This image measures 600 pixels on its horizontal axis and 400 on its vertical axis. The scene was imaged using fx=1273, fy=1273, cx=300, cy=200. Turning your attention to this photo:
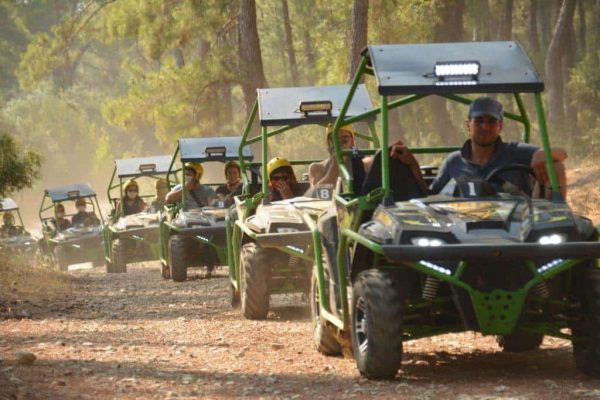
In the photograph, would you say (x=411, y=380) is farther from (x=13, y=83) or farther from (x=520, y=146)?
(x=13, y=83)

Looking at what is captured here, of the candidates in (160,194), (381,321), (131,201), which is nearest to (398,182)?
(381,321)

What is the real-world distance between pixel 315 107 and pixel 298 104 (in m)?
0.19

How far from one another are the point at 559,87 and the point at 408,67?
94.5ft

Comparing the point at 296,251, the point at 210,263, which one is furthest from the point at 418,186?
the point at 210,263

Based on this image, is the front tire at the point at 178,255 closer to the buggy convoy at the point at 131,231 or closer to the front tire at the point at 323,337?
the buggy convoy at the point at 131,231

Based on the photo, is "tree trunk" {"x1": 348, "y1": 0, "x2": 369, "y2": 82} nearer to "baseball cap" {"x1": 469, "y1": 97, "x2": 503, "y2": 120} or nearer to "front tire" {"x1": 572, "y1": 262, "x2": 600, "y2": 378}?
"baseball cap" {"x1": 469, "y1": 97, "x2": 503, "y2": 120}

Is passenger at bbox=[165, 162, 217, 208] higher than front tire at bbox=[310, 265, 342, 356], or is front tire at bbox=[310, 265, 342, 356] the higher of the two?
→ passenger at bbox=[165, 162, 217, 208]

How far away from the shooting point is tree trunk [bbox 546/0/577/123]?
109ft

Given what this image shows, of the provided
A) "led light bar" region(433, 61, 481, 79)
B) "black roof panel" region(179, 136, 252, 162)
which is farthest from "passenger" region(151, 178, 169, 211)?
"led light bar" region(433, 61, 481, 79)

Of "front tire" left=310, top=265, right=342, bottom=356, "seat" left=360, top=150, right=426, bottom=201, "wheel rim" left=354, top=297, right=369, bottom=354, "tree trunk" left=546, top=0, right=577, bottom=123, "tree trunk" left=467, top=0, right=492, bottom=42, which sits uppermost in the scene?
"tree trunk" left=467, top=0, right=492, bottom=42

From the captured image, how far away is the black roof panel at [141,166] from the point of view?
24859 millimetres

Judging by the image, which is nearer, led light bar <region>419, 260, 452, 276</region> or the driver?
led light bar <region>419, 260, 452, 276</region>

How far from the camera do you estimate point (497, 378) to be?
743cm

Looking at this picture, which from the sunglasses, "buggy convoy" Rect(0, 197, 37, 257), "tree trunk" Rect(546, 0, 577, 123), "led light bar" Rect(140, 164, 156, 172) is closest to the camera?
the sunglasses
